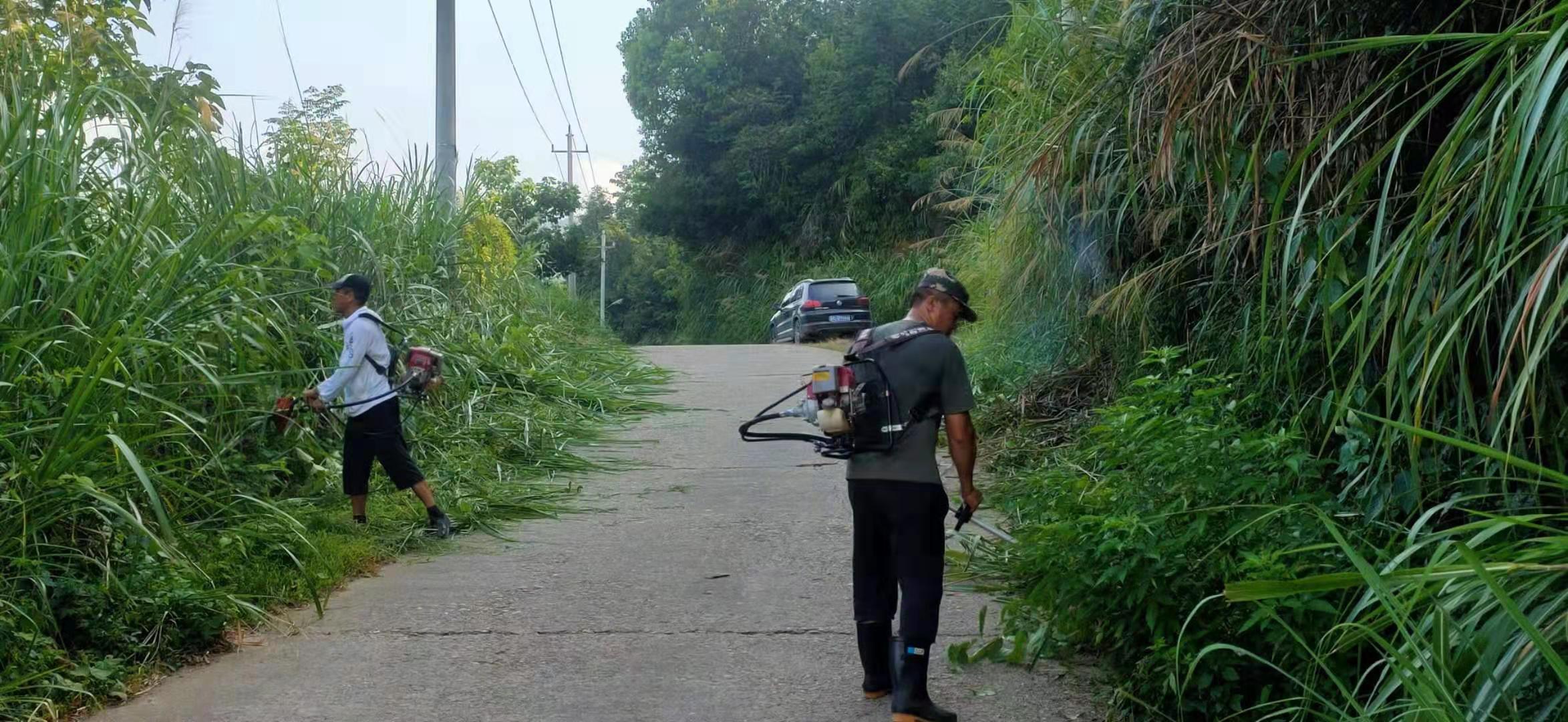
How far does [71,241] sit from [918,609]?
3879 millimetres

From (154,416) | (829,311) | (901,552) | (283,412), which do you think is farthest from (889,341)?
(829,311)

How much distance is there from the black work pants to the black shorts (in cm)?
377

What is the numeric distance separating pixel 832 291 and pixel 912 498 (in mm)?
24611

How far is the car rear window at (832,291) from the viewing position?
29406 millimetres

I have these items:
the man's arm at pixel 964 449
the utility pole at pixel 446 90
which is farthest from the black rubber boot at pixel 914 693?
the utility pole at pixel 446 90

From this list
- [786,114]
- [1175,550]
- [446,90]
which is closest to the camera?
[1175,550]

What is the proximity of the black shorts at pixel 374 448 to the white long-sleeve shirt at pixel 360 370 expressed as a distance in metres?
0.05

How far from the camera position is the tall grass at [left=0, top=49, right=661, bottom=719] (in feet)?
17.2

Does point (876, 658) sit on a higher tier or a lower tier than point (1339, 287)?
lower

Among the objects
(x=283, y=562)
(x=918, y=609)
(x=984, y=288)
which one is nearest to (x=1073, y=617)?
(x=918, y=609)

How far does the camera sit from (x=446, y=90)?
51.3 ft

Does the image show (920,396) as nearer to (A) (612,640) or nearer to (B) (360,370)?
(A) (612,640)

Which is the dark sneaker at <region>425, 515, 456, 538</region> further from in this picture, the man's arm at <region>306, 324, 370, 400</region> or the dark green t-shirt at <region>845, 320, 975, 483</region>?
the dark green t-shirt at <region>845, 320, 975, 483</region>

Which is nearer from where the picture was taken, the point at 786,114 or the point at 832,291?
the point at 832,291
